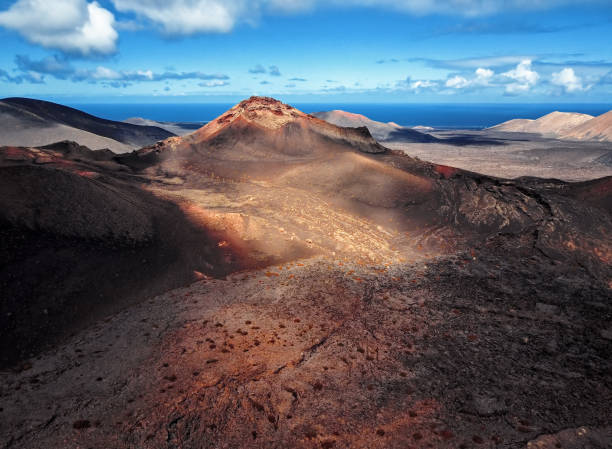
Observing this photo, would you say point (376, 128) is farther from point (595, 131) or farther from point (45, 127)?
point (45, 127)

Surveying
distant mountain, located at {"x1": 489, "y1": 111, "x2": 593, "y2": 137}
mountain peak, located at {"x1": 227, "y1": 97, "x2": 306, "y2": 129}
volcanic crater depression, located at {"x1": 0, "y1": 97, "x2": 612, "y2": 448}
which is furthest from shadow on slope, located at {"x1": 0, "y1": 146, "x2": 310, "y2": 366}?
distant mountain, located at {"x1": 489, "y1": 111, "x2": 593, "y2": 137}

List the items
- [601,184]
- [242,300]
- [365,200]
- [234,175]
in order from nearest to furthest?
1. [242,300]
2. [601,184]
3. [365,200]
4. [234,175]

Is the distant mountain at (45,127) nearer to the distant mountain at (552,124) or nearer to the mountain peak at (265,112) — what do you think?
the mountain peak at (265,112)

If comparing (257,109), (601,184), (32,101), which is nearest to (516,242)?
(601,184)

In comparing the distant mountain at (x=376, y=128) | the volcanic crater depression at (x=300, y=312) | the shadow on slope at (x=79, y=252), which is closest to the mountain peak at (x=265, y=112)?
the volcanic crater depression at (x=300, y=312)

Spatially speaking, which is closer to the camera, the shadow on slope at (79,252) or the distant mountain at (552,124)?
the shadow on slope at (79,252)

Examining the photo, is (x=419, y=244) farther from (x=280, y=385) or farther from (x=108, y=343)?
(x=108, y=343)

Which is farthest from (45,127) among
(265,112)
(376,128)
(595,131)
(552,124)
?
(552,124)
